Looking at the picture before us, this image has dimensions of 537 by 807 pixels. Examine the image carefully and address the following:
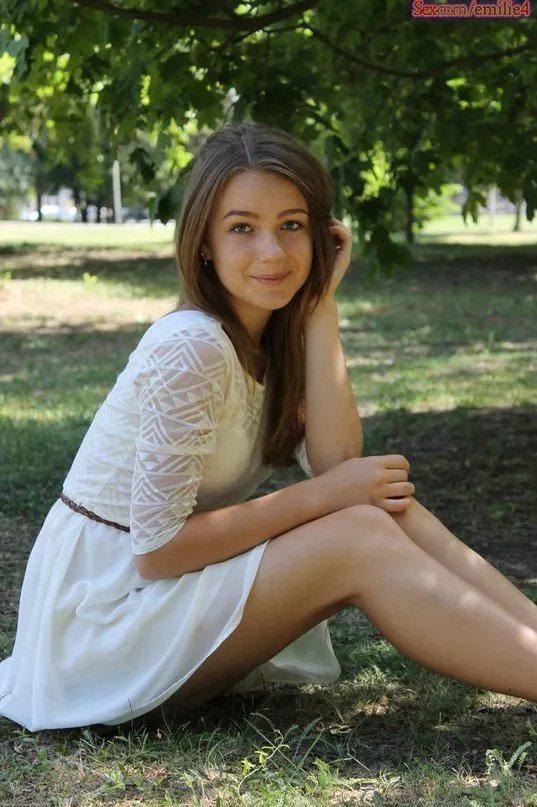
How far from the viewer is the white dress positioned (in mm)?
2656

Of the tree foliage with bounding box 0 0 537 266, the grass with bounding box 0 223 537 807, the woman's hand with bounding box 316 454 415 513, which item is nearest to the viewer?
the grass with bounding box 0 223 537 807

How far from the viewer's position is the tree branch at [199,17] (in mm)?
4438

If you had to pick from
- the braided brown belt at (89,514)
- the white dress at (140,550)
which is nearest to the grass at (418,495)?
the white dress at (140,550)

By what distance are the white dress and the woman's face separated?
5.6 inches

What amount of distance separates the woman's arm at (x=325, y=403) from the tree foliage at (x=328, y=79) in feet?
6.59

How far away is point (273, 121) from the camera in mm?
5082

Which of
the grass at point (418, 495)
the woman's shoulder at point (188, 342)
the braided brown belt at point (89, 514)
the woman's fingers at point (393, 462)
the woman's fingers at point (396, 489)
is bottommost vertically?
the grass at point (418, 495)

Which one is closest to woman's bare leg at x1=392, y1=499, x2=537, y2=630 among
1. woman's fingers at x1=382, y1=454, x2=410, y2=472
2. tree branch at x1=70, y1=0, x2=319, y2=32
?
woman's fingers at x1=382, y1=454, x2=410, y2=472

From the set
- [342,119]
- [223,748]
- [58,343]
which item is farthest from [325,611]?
[58,343]

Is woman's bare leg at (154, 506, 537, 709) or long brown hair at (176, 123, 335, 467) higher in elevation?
long brown hair at (176, 123, 335, 467)

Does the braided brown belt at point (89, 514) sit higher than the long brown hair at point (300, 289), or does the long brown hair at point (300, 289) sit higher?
the long brown hair at point (300, 289)

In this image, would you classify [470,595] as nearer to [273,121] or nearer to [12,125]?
[273,121]

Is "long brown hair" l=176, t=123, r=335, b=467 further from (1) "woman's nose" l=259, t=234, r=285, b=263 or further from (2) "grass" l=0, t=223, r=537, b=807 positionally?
(2) "grass" l=0, t=223, r=537, b=807

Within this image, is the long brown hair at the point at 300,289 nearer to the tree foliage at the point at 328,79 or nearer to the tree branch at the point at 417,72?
the tree foliage at the point at 328,79
